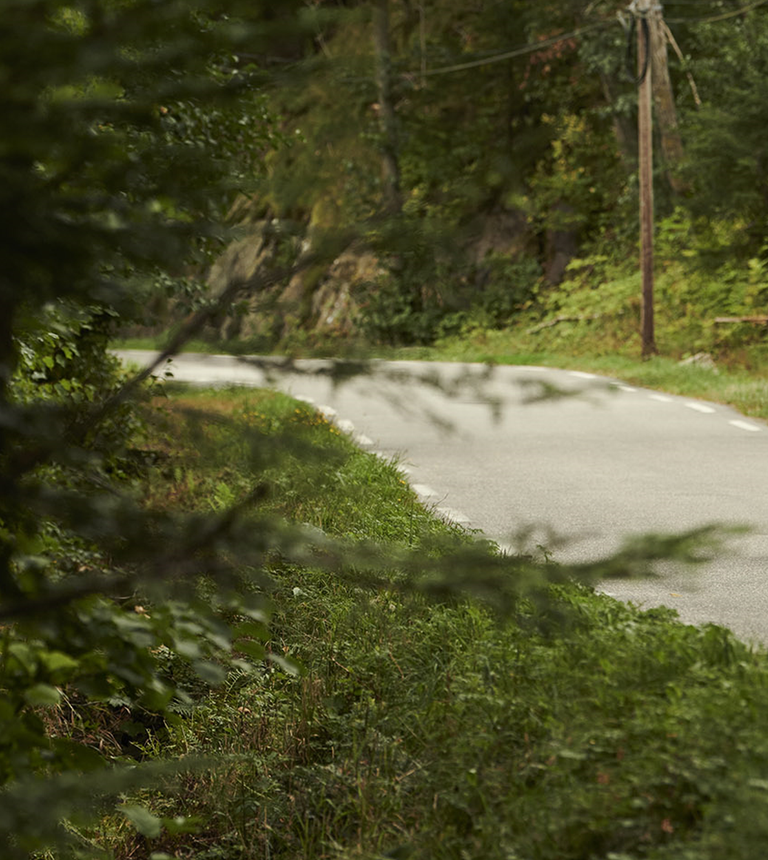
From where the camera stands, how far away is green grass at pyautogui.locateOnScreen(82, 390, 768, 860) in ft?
8.75

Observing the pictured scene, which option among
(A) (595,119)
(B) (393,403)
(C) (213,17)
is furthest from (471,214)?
(A) (595,119)

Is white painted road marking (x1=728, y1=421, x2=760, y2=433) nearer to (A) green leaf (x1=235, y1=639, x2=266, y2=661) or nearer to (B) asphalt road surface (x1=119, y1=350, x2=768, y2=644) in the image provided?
(B) asphalt road surface (x1=119, y1=350, x2=768, y2=644)

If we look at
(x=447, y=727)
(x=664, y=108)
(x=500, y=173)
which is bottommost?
(x=447, y=727)

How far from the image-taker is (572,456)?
34.8 ft

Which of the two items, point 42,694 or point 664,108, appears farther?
point 664,108

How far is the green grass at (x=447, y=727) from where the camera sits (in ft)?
8.75

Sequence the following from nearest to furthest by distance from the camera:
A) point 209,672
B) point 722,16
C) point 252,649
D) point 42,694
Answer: point 42,694 < point 209,672 < point 252,649 < point 722,16

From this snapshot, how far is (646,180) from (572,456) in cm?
1146

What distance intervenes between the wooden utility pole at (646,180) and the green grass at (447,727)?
15.2 metres

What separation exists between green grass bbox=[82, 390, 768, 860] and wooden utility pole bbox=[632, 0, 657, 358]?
50.0ft

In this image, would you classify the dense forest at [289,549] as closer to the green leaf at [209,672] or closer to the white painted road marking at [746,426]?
the green leaf at [209,672]

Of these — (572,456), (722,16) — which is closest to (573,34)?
(722,16)

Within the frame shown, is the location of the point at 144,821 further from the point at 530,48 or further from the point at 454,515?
the point at 530,48

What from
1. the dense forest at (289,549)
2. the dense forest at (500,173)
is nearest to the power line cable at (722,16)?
the dense forest at (500,173)
